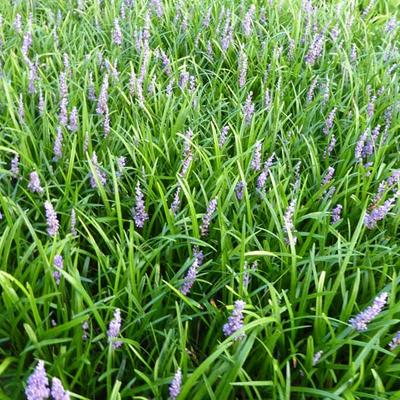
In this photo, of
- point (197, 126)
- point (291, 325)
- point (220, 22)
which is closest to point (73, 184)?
point (197, 126)

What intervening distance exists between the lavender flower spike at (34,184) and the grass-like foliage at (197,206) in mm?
13

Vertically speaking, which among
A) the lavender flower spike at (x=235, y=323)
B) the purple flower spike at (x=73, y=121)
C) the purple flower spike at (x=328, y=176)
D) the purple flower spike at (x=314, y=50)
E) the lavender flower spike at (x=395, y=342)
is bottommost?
the lavender flower spike at (x=395, y=342)

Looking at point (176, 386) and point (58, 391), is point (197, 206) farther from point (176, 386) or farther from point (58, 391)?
point (58, 391)

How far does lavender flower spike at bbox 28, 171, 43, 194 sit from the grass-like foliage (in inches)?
0.5

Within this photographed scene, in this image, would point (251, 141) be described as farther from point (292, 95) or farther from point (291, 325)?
point (291, 325)

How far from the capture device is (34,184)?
2541mm

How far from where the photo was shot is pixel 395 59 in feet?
14.0

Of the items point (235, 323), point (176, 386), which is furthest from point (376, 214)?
point (176, 386)

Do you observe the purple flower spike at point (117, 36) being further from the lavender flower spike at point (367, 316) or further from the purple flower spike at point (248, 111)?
the lavender flower spike at point (367, 316)

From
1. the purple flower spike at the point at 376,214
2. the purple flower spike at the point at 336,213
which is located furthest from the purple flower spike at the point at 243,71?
the purple flower spike at the point at 376,214

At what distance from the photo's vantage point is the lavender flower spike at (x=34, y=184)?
98.6 inches

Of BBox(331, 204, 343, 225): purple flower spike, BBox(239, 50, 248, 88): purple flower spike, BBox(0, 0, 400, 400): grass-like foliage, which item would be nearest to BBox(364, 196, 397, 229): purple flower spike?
BBox(0, 0, 400, 400): grass-like foliage

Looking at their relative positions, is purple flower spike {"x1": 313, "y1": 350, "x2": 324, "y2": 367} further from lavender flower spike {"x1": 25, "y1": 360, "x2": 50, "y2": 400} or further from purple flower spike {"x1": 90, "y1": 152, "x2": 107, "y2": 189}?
purple flower spike {"x1": 90, "y1": 152, "x2": 107, "y2": 189}

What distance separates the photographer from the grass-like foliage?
206cm
